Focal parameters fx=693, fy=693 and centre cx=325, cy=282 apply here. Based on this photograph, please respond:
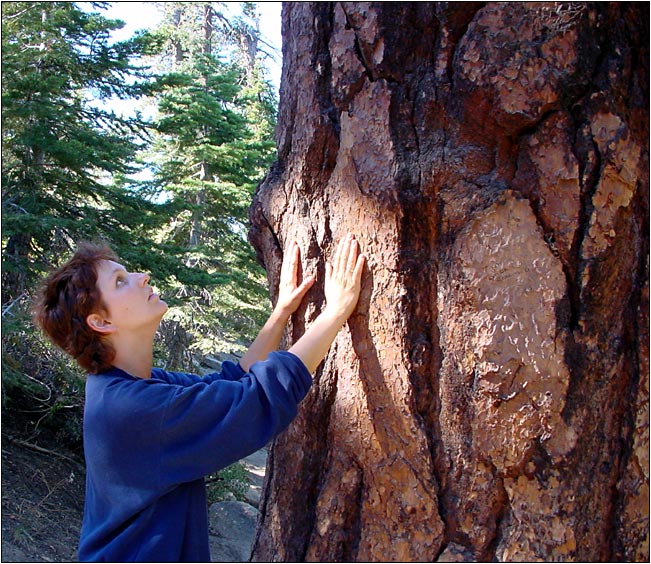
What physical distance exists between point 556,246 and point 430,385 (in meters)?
0.50

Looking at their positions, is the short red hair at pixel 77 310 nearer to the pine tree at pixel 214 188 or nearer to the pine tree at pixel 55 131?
the pine tree at pixel 55 131

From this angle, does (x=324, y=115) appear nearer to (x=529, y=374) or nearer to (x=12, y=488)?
(x=529, y=374)

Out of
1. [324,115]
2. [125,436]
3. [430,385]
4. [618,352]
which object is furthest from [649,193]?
[125,436]

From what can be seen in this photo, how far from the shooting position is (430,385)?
1.89 metres

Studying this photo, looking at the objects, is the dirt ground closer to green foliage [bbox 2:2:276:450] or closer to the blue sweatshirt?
green foliage [bbox 2:2:276:450]

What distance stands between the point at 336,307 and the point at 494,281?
45cm

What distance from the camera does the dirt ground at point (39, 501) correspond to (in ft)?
24.1

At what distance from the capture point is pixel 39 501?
326 inches

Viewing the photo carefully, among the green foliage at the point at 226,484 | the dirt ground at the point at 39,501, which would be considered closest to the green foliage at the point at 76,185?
the dirt ground at the point at 39,501

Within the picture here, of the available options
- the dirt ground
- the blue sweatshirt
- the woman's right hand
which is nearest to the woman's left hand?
the woman's right hand

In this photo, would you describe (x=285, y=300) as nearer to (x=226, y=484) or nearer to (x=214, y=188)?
(x=226, y=484)

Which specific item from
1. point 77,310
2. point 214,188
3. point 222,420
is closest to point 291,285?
point 222,420

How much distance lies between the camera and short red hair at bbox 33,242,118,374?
6.64 ft

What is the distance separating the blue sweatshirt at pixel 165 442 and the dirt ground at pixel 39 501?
238 inches
